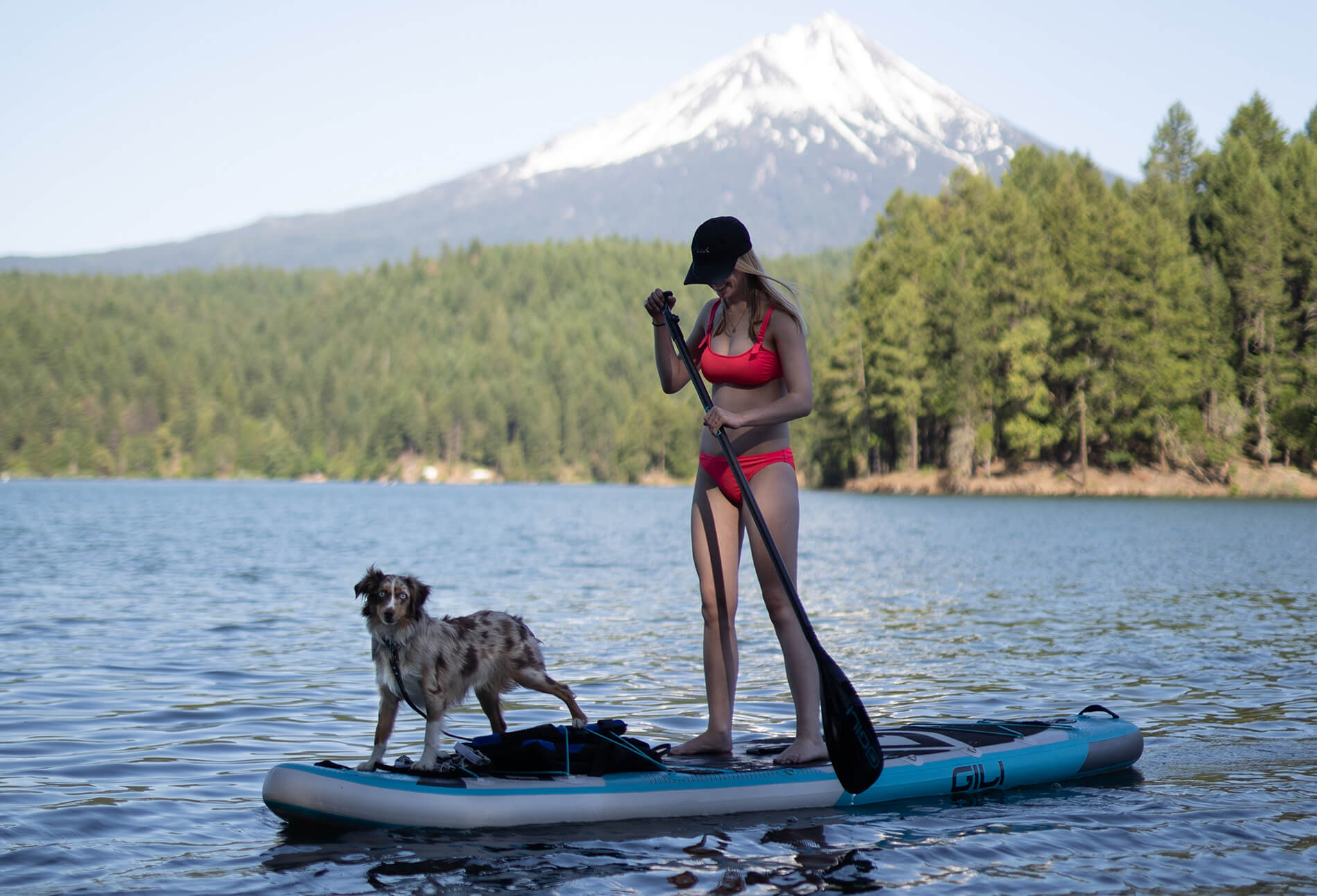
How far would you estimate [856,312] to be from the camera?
7600cm

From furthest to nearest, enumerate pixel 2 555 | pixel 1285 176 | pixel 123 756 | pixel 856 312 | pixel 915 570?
pixel 856 312 < pixel 1285 176 < pixel 2 555 < pixel 915 570 < pixel 123 756

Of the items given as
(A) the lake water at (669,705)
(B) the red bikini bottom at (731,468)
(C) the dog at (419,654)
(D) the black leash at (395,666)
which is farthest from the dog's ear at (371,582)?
(B) the red bikini bottom at (731,468)

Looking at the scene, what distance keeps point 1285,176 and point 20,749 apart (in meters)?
74.6

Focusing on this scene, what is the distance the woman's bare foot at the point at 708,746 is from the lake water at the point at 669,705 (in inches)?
24.8

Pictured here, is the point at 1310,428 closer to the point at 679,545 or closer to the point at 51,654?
the point at 679,545

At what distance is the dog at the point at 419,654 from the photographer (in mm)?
6348

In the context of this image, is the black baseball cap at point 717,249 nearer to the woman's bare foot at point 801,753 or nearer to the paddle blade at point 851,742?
the paddle blade at point 851,742

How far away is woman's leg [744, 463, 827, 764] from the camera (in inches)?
273

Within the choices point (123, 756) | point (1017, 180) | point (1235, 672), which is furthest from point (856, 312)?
point (123, 756)

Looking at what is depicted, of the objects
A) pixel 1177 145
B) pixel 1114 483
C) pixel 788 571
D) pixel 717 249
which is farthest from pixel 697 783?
pixel 1177 145

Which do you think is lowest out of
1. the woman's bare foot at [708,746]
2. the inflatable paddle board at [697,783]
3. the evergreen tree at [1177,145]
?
the inflatable paddle board at [697,783]

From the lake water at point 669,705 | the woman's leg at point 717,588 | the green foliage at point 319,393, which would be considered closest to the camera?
the lake water at point 669,705

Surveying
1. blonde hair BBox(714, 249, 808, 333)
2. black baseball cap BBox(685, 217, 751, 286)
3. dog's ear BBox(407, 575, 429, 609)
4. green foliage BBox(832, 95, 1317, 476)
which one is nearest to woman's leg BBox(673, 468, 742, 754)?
blonde hair BBox(714, 249, 808, 333)

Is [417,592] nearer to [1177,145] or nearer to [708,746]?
[708,746]
